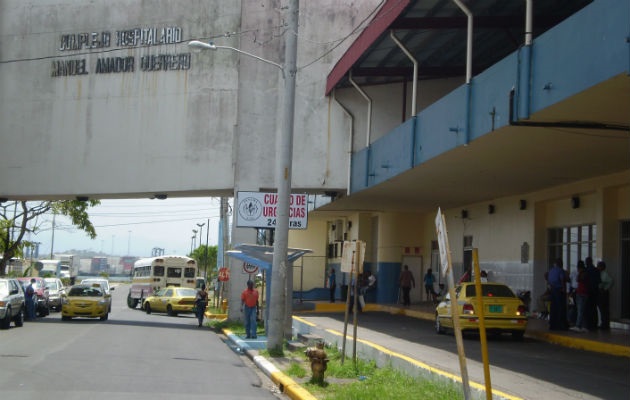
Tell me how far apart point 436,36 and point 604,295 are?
8.87m

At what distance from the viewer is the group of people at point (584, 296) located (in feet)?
64.8

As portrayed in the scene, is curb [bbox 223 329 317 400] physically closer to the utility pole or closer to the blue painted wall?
the utility pole

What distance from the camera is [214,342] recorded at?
78.4 feet

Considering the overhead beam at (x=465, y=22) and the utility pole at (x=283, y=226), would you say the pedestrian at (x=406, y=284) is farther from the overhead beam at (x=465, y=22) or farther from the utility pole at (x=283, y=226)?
the utility pole at (x=283, y=226)

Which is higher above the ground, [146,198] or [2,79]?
[2,79]

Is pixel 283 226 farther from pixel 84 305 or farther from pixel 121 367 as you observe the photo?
pixel 84 305

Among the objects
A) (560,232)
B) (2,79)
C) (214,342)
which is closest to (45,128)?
(2,79)

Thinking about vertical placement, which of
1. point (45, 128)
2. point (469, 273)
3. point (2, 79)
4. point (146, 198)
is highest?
point (2, 79)

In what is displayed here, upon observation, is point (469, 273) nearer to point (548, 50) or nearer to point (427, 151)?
point (427, 151)

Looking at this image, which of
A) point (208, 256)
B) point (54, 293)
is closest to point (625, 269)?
point (54, 293)

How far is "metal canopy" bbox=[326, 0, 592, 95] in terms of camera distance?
68.3 feet

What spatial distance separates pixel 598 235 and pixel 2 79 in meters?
24.4

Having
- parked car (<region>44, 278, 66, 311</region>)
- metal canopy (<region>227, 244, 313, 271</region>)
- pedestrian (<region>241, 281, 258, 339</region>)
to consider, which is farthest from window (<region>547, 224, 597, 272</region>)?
parked car (<region>44, 278, 66, 311</region>)

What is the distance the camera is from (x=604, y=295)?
20.5 m
